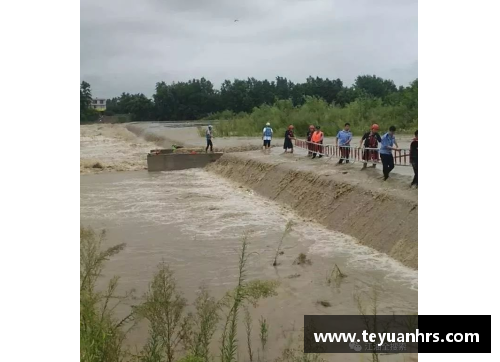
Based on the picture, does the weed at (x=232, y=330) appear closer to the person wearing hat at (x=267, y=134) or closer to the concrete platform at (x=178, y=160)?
the person wearing hat at (x=267, y=134)

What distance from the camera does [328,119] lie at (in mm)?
36062

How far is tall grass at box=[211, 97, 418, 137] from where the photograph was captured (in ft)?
112

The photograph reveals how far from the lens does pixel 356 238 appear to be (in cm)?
1038

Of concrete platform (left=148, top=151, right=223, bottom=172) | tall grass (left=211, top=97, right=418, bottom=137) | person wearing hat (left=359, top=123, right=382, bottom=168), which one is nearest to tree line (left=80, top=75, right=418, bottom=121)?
tall grass (left=211, top=97, right=418, bottom=137)

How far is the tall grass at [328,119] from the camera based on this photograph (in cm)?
3422

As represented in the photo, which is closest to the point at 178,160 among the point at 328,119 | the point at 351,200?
the point at 351,200

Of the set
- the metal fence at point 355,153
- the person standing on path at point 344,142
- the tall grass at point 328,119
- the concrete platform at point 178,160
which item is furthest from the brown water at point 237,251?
the tall grass at point 328,119

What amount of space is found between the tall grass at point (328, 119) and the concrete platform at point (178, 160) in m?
A: 12.4

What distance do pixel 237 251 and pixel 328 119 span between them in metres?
27.3

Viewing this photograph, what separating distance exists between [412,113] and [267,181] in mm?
20184

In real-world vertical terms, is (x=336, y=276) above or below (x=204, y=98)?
below

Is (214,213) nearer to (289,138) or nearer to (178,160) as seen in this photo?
(289,138)

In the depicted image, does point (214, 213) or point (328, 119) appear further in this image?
point (328, 119)
